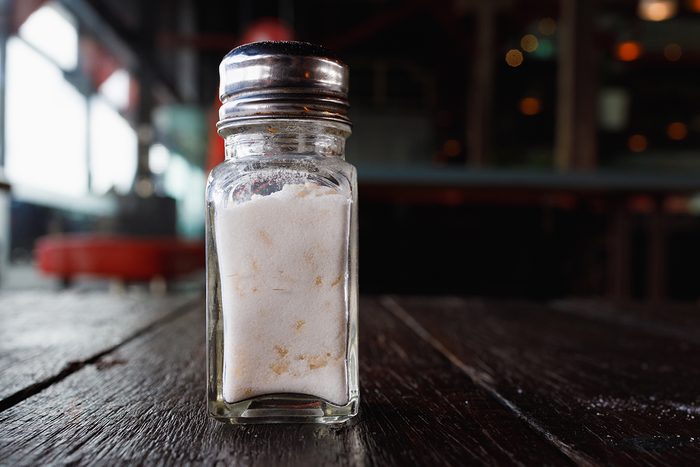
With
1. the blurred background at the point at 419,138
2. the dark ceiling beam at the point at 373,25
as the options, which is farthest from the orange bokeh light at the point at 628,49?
the dark ceiling beam at the point at 373,25

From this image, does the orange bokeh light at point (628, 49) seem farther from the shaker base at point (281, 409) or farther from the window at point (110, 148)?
the shaker base at point (281, 409)

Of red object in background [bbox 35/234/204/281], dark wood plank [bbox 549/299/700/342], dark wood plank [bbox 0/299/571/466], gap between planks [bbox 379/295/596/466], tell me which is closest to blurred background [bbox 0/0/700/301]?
red object in background [bbox 35/234/204/281]

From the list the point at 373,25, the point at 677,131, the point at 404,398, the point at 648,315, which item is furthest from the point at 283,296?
the point at 677,131

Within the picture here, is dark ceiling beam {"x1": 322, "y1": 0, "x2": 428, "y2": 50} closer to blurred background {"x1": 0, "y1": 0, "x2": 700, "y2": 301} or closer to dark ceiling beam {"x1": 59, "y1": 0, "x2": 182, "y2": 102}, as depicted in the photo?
blurred background {"x1": 0, "y1": 0, "x2": 700, "y2": 301}

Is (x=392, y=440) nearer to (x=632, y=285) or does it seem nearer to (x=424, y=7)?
(x=632, y=285)

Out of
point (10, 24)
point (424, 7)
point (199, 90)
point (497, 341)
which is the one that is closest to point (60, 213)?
point (10, 24)
